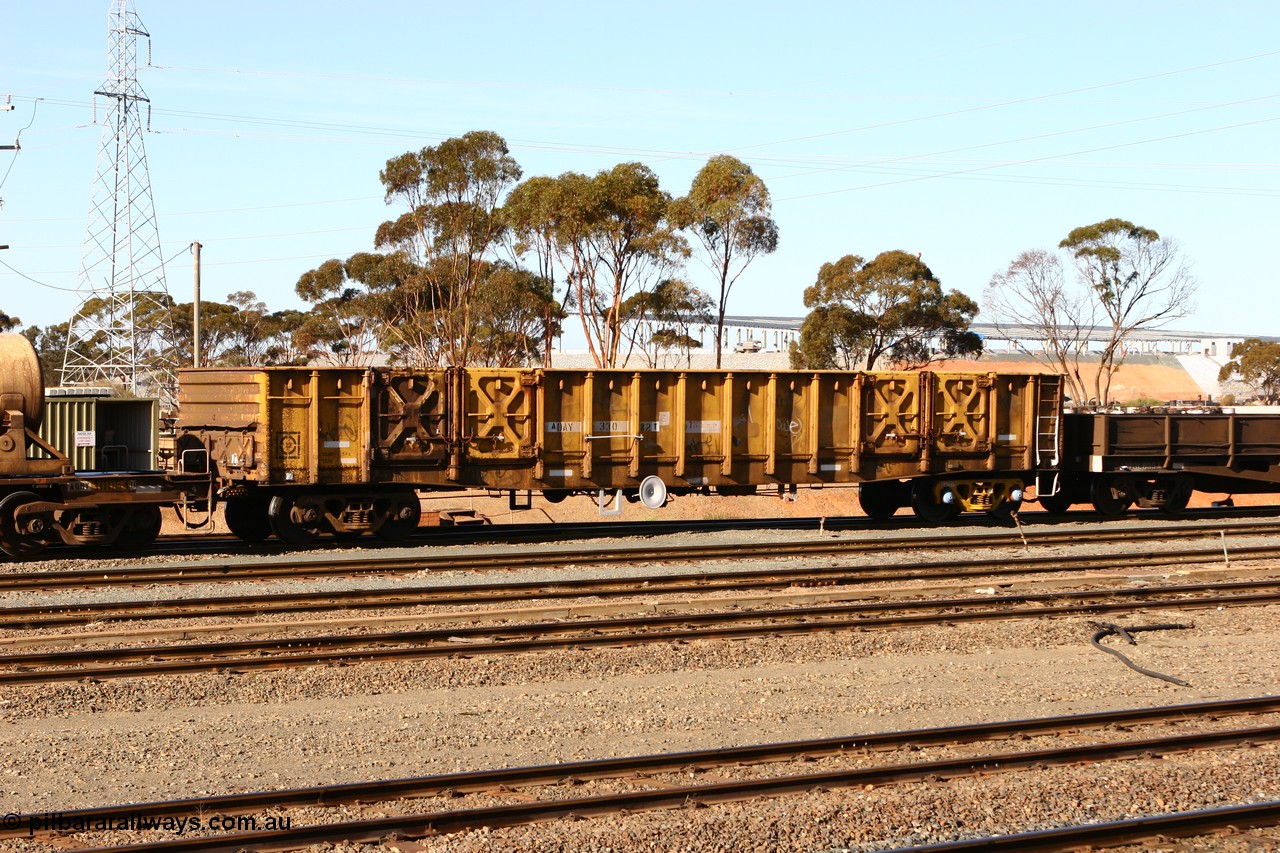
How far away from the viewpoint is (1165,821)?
691cm

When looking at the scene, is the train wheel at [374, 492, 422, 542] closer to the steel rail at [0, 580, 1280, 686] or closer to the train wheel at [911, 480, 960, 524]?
the steel rail at [0, 580, 1280, 686]

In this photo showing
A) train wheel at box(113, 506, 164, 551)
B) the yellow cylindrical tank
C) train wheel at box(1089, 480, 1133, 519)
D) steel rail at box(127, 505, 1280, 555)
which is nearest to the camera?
the yellow cylindrical tank

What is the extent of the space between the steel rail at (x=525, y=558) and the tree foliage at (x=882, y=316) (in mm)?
40807

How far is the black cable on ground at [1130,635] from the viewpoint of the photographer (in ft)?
35.5

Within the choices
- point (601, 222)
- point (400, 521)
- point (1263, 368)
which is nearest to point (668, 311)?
point (601, 222)

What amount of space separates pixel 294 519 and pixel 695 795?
13.1 metres

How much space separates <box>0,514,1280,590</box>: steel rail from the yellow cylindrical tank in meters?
2.91

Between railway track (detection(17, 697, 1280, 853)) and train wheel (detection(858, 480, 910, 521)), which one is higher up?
train wheel (detection(858, 480, 910, 521))

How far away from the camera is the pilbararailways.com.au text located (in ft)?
21.9

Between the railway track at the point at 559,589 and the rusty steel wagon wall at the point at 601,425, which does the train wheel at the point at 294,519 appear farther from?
the railway track at the point at 559,589

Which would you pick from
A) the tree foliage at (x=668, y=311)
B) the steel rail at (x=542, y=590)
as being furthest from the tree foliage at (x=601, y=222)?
the steel rail at (x=542, y=590)

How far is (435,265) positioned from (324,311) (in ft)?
51.9

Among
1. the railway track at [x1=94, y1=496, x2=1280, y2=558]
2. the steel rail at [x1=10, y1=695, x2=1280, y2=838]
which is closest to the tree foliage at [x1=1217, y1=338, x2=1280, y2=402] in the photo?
the railway track at [x1=94, y1=496, x2=1280, y2=558]

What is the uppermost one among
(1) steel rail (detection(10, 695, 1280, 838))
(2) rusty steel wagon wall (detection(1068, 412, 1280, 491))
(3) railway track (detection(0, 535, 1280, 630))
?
(2) rusty steel wagon wall (detection(1068, 412, 1280, 491))
